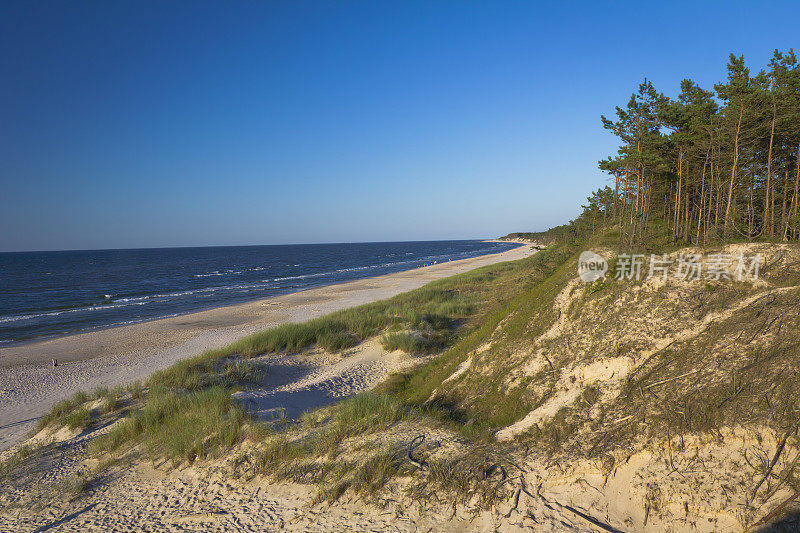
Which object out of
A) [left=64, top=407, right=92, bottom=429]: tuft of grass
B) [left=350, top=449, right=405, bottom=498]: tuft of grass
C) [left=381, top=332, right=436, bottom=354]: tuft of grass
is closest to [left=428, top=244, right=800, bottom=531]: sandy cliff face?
[left=350, top=449, right=405, bottom=498]: tuft of grass

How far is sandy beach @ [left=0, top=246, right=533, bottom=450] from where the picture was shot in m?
12.5

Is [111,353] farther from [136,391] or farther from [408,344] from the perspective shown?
[408,344]

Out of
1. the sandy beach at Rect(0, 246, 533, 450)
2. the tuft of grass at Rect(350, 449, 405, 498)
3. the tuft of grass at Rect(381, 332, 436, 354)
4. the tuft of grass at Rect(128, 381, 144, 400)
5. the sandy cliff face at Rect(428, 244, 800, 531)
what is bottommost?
the sandy beach at Rect(0, 246, 533, 450)

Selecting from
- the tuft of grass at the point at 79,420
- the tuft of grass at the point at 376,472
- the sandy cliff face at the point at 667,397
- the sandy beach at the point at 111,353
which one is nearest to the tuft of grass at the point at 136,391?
the tuft of grass at the point at 79,420

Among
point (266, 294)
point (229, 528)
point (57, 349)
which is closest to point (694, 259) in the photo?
point (229, 528)

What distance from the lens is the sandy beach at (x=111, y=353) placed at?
41.2ft

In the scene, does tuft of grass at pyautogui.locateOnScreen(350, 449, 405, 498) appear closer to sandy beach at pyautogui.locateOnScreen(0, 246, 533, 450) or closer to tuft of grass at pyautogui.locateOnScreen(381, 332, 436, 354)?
tuft of grass at pyautogui.locateOnScreen(381, 332, 436, 354)

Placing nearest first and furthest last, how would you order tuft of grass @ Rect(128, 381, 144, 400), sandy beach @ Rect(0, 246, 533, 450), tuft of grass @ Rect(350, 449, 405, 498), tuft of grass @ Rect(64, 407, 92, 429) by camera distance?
tuft of grass @ Rect(350, 449, 405, 498) < tuft of grass @ Rect(64, 407, 92, 429) < tuft of grass @ Rect(128, 381, 144, 400) < sandy beach @ Rect(0, 246, 533, 450)

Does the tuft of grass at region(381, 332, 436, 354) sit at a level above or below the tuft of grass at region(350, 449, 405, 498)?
below

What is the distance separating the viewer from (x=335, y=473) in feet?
18.9

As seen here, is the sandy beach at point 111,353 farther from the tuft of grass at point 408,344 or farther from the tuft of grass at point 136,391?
Answer: the tuft of grass at point 408,344

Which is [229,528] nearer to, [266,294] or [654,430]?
[654,430]

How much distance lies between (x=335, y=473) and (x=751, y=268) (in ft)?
25.6

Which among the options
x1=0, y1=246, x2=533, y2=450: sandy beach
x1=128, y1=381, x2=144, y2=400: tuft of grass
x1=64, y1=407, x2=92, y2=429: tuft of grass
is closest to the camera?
x1=64, y1=407, x2=92, y2=429: tuft of grass
